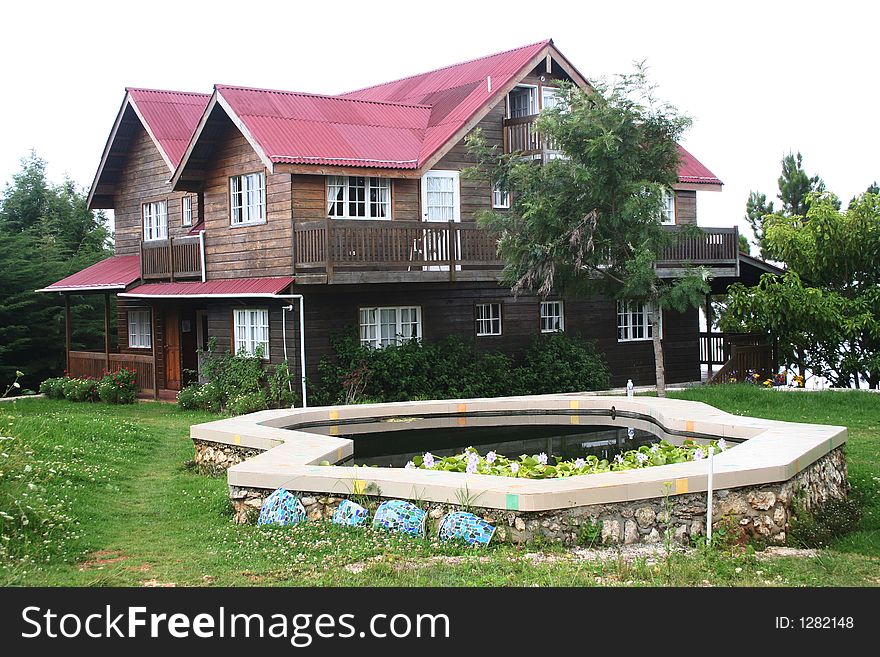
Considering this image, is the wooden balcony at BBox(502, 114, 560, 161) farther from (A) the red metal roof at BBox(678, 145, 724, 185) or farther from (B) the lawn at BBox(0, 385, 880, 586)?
(B) the lawn at BBox(0, 385, 880, 586)

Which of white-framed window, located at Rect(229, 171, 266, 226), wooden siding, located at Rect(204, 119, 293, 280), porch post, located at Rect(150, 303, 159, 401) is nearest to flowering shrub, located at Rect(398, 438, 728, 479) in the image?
wooden siding, located at Rect(204, 119, 293, 280)

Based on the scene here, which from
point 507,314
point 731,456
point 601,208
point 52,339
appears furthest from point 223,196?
point 731,456

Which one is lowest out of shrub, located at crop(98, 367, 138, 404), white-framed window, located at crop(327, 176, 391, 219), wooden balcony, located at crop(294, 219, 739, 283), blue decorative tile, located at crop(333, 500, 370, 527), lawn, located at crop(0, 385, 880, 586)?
lawn, located at crop(0, 385, 880, 586)

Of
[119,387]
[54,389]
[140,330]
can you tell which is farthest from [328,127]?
[54,389]

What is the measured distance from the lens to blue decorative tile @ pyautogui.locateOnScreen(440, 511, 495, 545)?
9.63 m

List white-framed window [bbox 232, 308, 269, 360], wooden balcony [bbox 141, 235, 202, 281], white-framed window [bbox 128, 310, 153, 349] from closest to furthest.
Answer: white-framed window [bbox 232, 308, 269, 360] → wooden balcony [bbox 141, 235, 202, 281] → white-framed window [bbox 128, 310, 153, 349]

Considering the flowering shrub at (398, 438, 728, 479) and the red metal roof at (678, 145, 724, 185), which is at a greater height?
the red metal roof at (678, 145, 724, 185)

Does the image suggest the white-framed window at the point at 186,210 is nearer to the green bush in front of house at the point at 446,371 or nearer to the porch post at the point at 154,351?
the porch post at the point at 154,351

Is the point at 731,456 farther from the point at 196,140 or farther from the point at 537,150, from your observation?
the point at 196,140

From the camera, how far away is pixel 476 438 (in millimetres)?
15562

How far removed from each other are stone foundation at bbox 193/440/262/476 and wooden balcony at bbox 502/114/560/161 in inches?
483

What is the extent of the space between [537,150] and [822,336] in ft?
26.1

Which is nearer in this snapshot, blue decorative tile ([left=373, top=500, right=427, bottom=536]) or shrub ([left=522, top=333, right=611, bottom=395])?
blue decorative tile ([left=373, top=500, right=427, bottom=536])

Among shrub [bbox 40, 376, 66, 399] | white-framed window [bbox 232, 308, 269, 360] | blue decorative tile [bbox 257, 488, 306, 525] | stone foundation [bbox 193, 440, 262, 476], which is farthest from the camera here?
shrub [bbox 40, 376, 66, 399]
